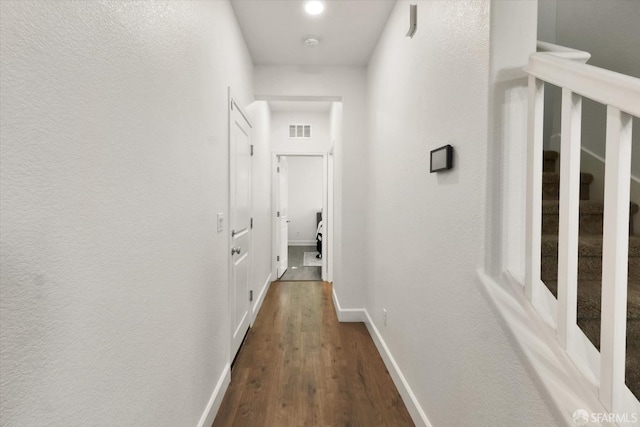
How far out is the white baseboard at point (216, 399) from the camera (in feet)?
5.35

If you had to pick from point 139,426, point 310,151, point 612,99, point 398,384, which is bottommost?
point 398,384

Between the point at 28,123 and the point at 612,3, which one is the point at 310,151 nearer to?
the point at 612,3

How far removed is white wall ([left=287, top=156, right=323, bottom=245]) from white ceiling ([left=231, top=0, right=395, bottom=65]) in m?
5.46

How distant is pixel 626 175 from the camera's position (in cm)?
67

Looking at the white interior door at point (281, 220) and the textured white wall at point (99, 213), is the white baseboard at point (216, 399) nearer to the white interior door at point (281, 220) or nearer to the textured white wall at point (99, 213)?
the textured white wall at point (99, 213)

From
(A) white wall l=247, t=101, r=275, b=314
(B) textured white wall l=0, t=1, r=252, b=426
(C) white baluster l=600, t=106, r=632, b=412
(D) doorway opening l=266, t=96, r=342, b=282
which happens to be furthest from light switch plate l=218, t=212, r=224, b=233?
(D) doorway opening l=266, t=96, r=342, b=282

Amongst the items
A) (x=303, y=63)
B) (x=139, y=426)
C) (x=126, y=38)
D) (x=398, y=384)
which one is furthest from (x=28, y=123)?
(x=303, y=63)

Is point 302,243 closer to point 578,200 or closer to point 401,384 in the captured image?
point 401,384

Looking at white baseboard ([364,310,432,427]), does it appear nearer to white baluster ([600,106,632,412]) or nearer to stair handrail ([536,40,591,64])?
white baluster ([600,106,632,412])

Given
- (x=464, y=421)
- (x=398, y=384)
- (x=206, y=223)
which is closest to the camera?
(x=464, y=421)

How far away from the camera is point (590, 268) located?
135 centimetres

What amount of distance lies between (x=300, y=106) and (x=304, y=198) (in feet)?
13.8

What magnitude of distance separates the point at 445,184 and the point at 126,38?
1.29m

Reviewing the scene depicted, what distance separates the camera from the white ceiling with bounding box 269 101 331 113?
4.39 m
